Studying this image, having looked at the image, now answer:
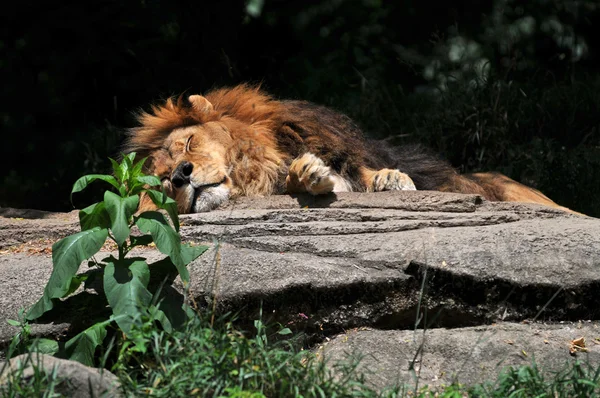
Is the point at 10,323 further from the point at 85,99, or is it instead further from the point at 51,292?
the point at 85,99

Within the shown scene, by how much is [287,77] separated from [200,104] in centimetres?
283

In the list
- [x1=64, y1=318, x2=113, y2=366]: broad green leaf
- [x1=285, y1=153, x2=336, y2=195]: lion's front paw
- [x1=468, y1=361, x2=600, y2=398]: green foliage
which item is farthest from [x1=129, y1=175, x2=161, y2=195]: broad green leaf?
[x1=285, y1=153, x2=336, y2=195]: lion's front paw

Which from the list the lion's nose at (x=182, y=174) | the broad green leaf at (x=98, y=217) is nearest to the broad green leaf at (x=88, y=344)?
the broad green leaf at (x=98, y=217)

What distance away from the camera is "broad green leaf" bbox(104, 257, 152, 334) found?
2.81 metres

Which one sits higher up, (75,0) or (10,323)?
(75,0)

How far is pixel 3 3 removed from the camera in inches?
308

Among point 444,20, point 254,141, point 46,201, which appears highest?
point 444,20

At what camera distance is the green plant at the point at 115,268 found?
2920 mm

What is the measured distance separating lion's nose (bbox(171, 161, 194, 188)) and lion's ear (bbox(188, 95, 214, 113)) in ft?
1.88

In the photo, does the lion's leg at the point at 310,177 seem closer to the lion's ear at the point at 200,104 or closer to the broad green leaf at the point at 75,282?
the lion's ear at the point at 200,104

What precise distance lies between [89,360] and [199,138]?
2521 millimetres

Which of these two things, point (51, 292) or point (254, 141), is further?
point (254, 141)

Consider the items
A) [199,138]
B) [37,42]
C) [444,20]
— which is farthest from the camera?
[444,20]

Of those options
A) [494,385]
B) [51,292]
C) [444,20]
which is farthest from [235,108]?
[444,20]
